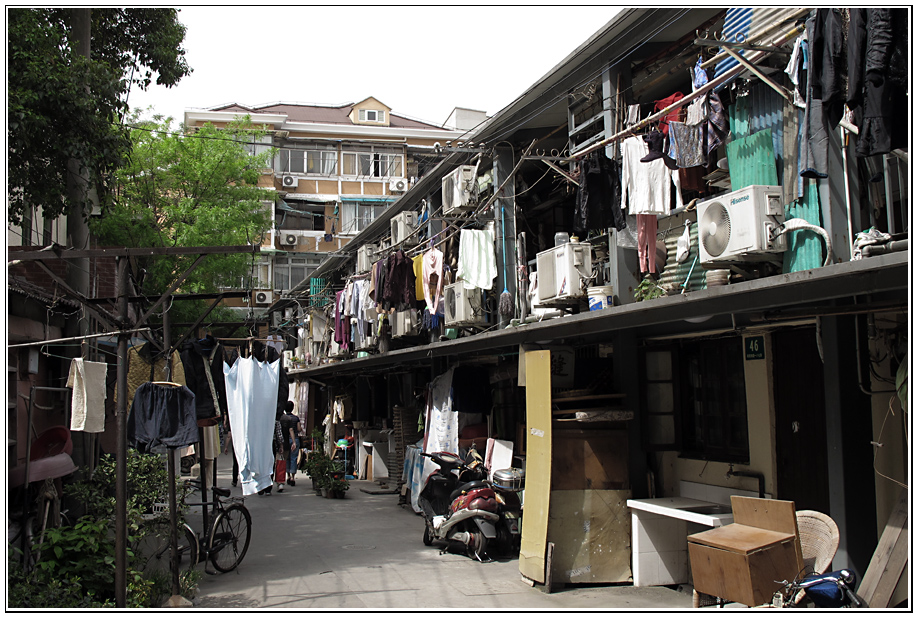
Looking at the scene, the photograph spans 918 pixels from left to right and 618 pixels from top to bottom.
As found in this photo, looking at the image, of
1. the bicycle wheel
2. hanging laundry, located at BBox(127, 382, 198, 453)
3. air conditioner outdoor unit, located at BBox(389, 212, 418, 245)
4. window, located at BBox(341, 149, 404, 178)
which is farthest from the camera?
window, located at BBox(341, 149, 404, 178)

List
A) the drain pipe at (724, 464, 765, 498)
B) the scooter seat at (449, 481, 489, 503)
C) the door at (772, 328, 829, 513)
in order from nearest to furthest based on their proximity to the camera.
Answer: the door at (772, 328, 829, 513), the drain pipe at (724, 464, 765, 498), the scooter seat at (449, 481, 489, 503)

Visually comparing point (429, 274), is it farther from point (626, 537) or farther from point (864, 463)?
point (864, 463)

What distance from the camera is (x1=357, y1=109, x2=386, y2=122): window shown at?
4131 centimetres

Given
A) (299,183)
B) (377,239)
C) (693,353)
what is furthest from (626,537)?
(299,183)

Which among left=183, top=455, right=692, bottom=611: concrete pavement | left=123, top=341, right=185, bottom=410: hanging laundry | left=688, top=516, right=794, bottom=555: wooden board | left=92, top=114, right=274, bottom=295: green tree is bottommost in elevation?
left=183, top=455, right=692, bottom=611: concrete pavement

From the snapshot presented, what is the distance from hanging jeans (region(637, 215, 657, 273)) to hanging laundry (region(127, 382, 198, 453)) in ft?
17.3

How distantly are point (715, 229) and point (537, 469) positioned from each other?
3.78 metres

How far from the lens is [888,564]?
5465 millimetres

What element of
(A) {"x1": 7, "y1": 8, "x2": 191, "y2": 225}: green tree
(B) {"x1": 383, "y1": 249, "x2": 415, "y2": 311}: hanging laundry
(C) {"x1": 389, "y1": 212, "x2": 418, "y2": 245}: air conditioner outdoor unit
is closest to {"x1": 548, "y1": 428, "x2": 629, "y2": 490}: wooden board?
(B) {"x1": 383, "y1": 249, "x2": 415, "y2": 311}: hanging laundry

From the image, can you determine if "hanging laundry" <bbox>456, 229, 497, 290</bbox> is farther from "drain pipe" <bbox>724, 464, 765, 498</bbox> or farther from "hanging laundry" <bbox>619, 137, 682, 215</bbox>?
"drain pipe" <bbox>724, 464, 765, 498</bbox>

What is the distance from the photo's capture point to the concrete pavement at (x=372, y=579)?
8.07 meters

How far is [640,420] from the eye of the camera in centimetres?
925

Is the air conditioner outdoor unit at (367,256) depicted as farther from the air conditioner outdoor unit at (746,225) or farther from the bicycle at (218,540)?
the air conditioner outdoor unit at (746,225)

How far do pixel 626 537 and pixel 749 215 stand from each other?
4.38 m
